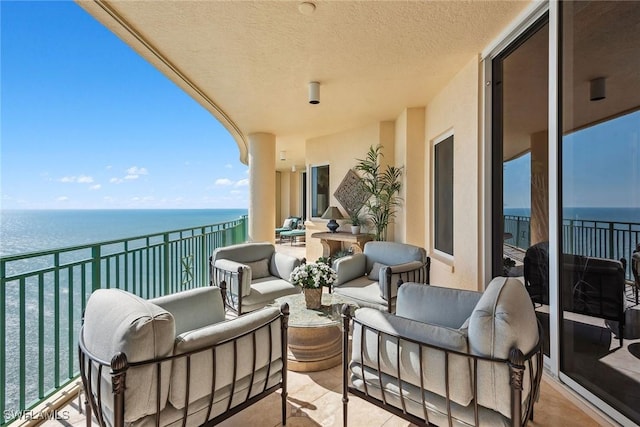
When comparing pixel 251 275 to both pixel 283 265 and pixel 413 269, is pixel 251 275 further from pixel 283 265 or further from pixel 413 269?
pixel 413 269

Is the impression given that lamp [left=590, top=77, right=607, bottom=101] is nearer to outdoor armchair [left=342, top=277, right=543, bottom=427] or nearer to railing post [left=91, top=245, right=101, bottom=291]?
outdoor armchair [left=342, top=277, right=543, bottom=427]

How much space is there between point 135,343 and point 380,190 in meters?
4.23

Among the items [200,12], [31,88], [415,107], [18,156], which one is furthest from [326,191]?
[18,156]

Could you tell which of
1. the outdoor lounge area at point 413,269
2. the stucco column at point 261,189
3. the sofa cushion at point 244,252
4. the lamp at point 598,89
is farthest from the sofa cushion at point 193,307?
the stucco column at point 261,189

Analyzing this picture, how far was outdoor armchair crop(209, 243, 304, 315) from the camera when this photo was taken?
287 cm

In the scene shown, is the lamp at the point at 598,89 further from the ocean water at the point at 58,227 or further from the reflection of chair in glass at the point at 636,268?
the ocean water at the point at 58,227

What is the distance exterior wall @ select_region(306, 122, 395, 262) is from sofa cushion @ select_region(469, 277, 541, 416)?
384 centimetres

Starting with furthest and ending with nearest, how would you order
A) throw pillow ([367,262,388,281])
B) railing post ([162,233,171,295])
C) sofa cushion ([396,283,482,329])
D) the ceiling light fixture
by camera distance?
railing post ([162,233,171,295])
throw pillow ([367,262,388,281])
the ceiling light fixture
sofa cushion ([396,283,482,329])

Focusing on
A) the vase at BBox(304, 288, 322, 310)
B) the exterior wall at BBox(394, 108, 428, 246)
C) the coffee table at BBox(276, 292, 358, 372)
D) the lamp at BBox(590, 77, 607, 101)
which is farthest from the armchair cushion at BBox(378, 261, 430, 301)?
the lamp at BBox(590, 77, 607, 101)

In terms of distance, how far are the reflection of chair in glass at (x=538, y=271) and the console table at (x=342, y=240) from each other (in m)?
2.86

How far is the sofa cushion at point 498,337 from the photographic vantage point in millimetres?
1145

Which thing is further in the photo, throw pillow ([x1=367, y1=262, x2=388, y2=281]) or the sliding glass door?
throw pillow ([x1=367, y1=262, x2=388, y2=281])

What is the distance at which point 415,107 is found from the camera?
172 inches

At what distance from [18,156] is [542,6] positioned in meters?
21.5
